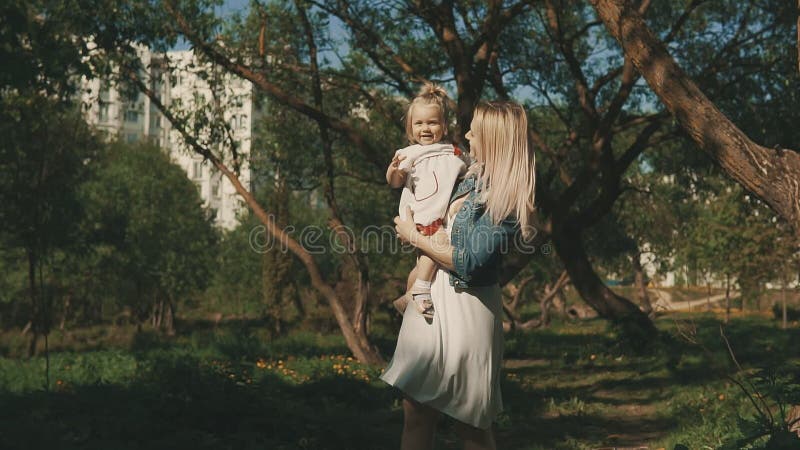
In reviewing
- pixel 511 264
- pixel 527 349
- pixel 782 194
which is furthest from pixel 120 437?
pixel 527 349

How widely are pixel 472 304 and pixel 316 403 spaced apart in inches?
253

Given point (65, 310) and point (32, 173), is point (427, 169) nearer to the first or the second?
point (32, 173)

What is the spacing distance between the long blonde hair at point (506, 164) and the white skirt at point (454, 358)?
1.15ft

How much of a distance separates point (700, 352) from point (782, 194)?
10.5m

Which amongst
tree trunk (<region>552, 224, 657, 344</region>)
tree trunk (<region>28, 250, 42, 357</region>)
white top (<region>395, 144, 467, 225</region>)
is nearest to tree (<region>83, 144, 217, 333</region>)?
tree trunk (<region>28, 250, 42, 357</region>)

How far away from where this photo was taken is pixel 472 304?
12.3ft

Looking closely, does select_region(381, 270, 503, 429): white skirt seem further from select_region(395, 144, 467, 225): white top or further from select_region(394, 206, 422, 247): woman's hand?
select_region(395, 144, 467, 225): white top

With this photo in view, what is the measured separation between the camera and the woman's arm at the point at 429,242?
12.3ft

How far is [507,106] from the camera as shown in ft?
12.4

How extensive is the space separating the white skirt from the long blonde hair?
1.15 feet

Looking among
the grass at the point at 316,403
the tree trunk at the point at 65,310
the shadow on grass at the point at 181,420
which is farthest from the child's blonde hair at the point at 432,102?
the tree trunk at the point at 65,310

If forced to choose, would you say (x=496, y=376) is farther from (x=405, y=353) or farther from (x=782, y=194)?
(x=782, y=194)

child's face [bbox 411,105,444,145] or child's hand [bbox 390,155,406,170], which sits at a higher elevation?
child's face [bbox 411,105,444,145]

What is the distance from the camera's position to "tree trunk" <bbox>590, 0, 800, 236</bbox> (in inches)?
232
